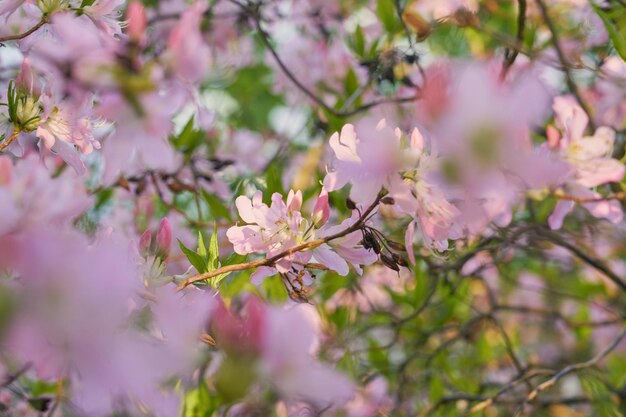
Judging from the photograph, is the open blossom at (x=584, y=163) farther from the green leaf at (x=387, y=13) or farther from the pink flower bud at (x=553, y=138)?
the green leaf at (x=387, y=13)

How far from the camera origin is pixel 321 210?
29.8 inches

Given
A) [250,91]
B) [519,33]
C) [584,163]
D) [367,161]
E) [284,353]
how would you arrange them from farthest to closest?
1. [250,91]
2. [519,33]
3. [584,163]
4. [367,161]
5. [284,353]

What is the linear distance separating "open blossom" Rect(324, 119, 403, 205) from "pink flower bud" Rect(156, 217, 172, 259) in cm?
18

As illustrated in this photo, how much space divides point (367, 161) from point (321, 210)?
0.12 m

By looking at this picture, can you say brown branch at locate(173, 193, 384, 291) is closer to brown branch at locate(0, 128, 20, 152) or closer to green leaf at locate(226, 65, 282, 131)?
brown branch at locate(0, 128, 20, 152)

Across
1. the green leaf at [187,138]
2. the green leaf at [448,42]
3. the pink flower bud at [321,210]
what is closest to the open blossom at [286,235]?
the pink flower bud at [321,210]

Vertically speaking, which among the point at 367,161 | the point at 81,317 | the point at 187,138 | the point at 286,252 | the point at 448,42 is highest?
Result: the point at 81,317

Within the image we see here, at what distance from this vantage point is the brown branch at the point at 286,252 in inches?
27.1

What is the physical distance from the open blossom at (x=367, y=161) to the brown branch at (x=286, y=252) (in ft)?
0.05

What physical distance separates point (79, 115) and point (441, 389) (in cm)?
90

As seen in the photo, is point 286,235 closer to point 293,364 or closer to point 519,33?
point 293,364

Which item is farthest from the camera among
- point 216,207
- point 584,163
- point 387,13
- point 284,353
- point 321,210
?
point 387,13

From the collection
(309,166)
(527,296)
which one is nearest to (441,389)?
(309,166)

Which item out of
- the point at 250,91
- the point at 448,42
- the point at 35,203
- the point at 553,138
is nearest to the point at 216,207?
the point at 553,138
